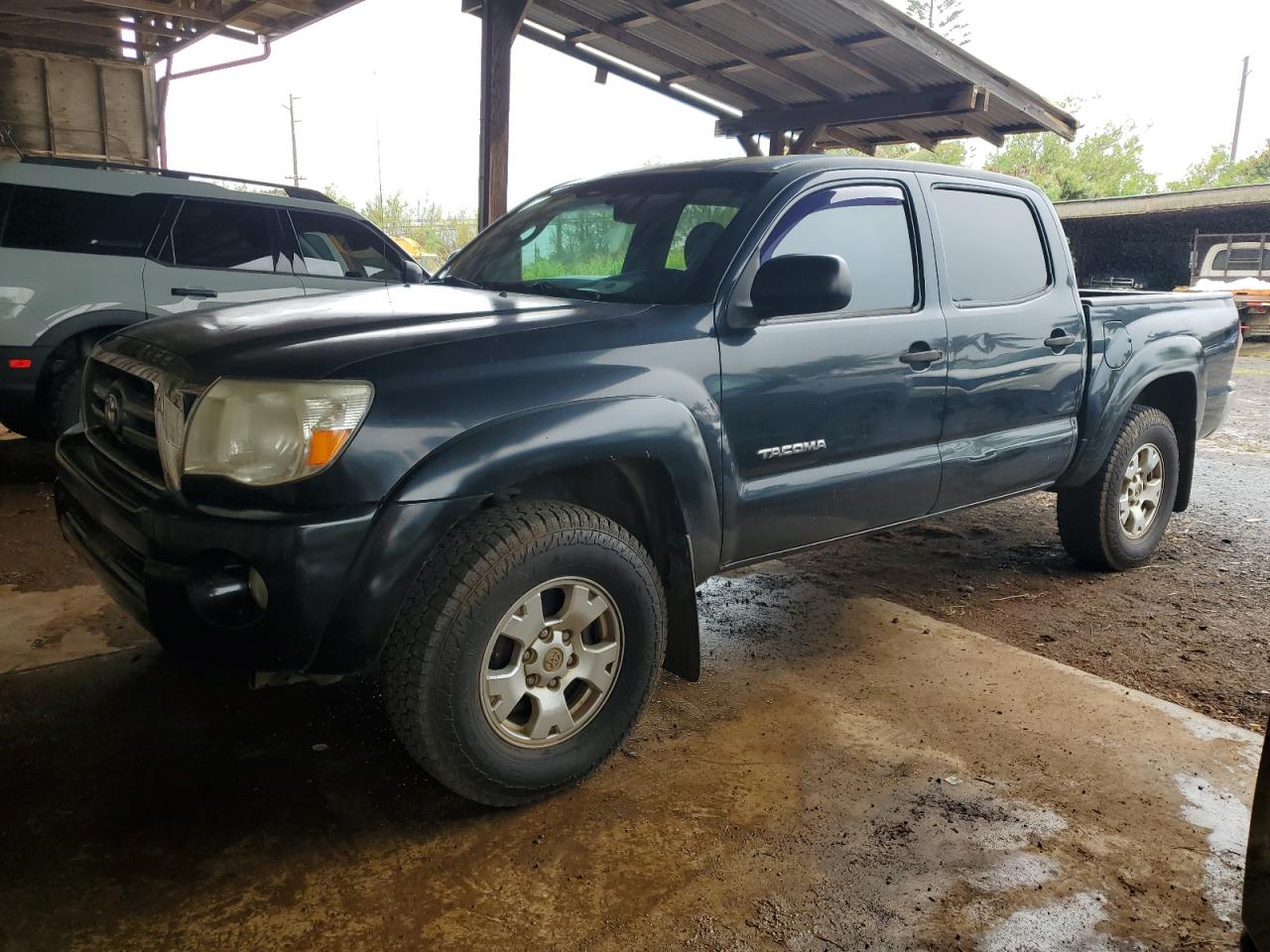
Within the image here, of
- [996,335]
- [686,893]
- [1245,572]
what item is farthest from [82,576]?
[1245,572]

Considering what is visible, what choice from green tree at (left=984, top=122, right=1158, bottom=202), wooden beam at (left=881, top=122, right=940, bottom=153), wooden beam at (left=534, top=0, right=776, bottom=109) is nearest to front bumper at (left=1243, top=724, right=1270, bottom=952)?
wooden beam at (left=534, top=0, right=776, bottom=109)

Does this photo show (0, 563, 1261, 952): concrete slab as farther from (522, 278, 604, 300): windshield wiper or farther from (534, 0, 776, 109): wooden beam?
(534, 0, 776, 109): wooden beam

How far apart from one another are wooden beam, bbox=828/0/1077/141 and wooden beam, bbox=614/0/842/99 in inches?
50.1

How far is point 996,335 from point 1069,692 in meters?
1.35

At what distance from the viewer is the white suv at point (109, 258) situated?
5457mm

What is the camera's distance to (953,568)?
184 inches

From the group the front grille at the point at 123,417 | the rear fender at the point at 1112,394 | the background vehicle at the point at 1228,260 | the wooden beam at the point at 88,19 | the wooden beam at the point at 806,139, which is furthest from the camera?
the background vehicle at the point at 1228,260

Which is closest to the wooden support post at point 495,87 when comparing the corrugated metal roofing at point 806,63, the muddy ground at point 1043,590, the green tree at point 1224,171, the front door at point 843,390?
the corrugated metal roofing at point 806,63

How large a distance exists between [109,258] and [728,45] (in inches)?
202

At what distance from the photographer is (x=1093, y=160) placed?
50531 mm

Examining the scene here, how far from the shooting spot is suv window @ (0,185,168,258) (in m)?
5.49

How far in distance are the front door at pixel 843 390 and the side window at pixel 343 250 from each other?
426 cm

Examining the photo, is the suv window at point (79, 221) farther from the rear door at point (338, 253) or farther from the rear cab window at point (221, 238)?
the rear door at point (338, 253)

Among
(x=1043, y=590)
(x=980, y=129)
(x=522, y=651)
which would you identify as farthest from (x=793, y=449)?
(x=980, y=129)
